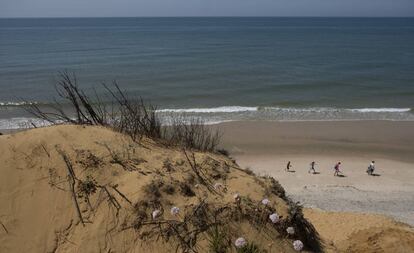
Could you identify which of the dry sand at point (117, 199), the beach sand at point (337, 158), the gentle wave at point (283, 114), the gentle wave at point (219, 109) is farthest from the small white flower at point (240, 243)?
the gentle wave at point (219, 109)

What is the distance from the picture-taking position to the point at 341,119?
25.6 m

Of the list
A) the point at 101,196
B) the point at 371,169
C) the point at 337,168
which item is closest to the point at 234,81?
the point at 337,168

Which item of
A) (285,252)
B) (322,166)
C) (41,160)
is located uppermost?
(41,160)

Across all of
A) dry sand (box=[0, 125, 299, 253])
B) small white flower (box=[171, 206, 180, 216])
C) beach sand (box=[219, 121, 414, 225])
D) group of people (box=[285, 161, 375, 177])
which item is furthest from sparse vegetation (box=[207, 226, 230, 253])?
group of people (box=[285, 161, 375, 177])

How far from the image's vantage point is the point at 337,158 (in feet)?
62.6

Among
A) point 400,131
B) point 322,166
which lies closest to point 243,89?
point 400,131

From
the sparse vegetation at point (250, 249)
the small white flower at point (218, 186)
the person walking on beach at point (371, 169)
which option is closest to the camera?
the sparse vegetation at point (250, 249)

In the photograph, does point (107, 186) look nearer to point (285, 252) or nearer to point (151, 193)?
point (151, 193)

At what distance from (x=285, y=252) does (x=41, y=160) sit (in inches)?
135

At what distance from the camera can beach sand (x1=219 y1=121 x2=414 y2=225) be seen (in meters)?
14.3

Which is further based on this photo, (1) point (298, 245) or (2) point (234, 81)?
(2) point (234, 81)

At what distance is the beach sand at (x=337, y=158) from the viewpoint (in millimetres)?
14301

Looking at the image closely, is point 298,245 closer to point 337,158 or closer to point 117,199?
point 117,199

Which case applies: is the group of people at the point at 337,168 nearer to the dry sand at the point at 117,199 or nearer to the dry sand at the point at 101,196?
the dry sand at the point at 101,196
